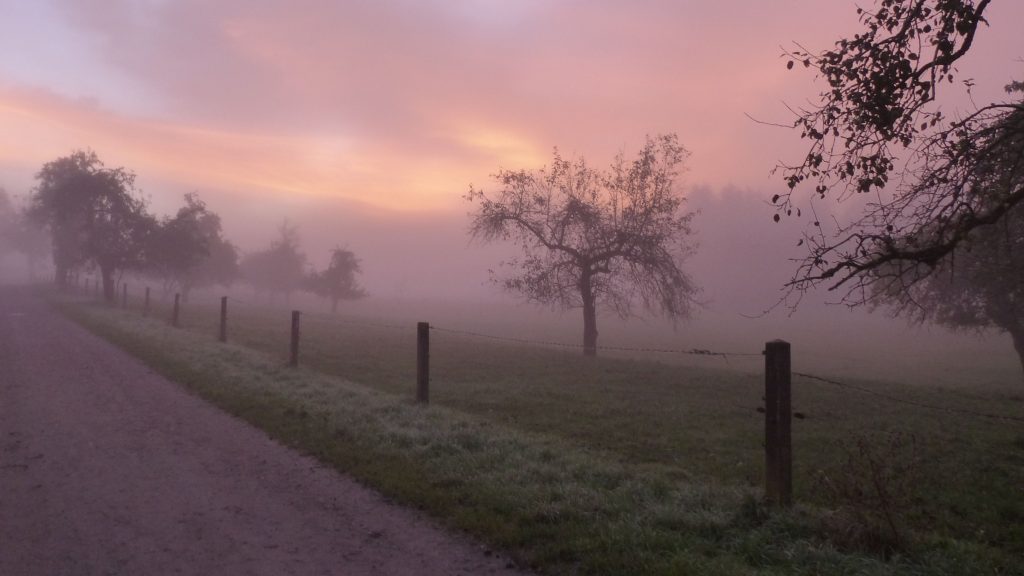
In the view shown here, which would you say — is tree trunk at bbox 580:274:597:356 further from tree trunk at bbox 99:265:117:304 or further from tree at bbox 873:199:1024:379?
tree trunk at bbox 99:265:117:304

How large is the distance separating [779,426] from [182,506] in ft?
18.9

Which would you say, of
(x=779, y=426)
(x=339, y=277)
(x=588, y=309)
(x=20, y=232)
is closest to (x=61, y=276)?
(x=339, y=277)

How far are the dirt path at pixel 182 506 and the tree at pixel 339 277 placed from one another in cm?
5901

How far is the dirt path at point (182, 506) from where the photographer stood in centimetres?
475

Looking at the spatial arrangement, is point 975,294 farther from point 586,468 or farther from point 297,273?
point 297,273

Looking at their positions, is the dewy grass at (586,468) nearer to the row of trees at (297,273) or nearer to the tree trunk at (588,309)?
the tree trunk at (588,309)

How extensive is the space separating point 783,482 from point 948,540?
1323 mm

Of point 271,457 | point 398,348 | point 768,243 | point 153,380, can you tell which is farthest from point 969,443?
point 768,243

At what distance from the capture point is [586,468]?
7.35m

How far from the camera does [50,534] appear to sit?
514 cm

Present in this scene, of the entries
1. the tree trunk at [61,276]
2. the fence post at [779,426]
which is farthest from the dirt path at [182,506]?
the tree trunk at [61,276]

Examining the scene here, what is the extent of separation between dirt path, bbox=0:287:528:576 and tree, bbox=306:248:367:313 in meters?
59.0

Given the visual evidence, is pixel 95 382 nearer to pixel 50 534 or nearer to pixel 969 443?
pixel 50 534

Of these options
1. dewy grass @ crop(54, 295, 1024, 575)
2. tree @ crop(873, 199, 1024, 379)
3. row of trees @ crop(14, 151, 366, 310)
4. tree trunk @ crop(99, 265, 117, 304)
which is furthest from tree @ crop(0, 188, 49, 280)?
tree @ crop(873, 199, 1024, 379)
